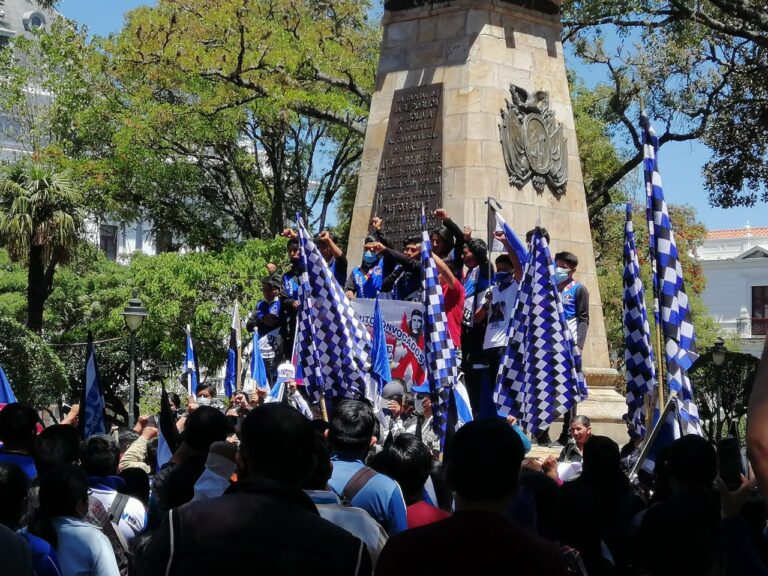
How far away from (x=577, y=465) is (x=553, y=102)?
23.0ft

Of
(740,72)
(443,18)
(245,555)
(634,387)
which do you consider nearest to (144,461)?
(634,387)

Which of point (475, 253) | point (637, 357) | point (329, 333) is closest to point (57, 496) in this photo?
Answer: point (637, 357)

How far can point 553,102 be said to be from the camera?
15641 millimetres

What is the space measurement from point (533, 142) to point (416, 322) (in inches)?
127

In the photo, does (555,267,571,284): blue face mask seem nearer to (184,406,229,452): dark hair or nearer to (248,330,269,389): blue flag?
(248,330,269,389): blue flag

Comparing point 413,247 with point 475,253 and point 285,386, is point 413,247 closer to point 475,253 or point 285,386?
point 475,253

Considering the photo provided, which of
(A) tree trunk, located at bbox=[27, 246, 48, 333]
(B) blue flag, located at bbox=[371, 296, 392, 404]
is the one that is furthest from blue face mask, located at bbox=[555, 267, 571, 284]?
(A) tree trunk, located at bbox=[27, 246, 48, 333]

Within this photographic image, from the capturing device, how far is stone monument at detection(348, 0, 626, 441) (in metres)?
14.9

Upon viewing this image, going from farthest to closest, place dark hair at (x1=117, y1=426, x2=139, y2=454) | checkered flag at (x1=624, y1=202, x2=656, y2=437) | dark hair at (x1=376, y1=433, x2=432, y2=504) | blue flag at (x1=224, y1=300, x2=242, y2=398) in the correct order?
blue flag at (x1=224, y1=300, x2=242, y2=398) → checkered flag at (x1=624, y1=202, x2=656, y2=437) → dark hair at (x1=117, y1=426, x2=139, y2=454) → dark hair at (x1=376, y1=433, x2=432, y2=504)

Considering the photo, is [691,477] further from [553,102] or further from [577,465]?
[553,102]

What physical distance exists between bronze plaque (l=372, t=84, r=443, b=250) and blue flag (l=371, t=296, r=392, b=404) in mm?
2740

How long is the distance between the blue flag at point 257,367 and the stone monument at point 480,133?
1611 mm

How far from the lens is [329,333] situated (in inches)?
473

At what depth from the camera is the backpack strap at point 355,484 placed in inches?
228
